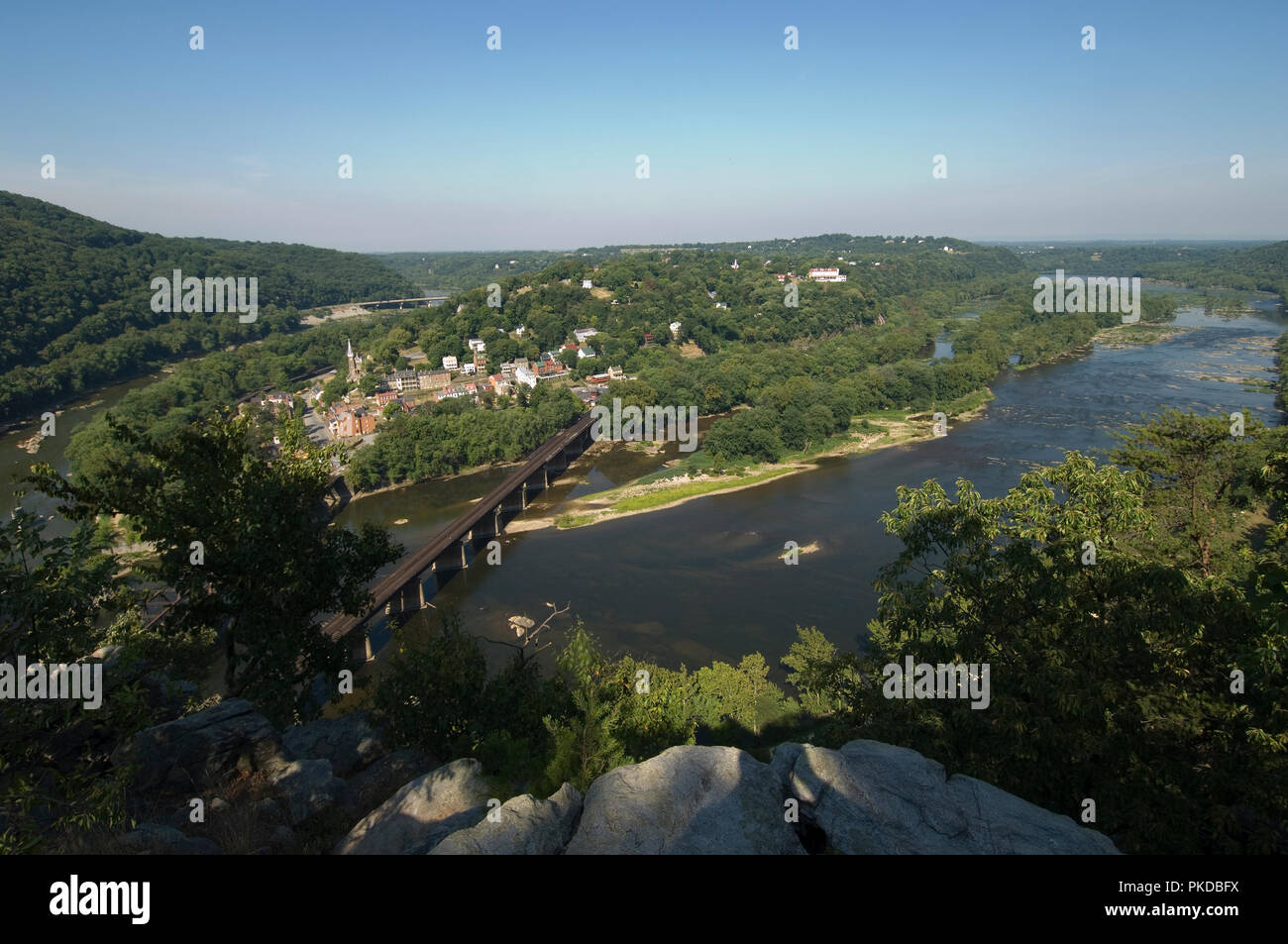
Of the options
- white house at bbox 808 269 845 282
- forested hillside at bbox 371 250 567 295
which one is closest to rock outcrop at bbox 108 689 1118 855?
white house at bbox 808 269 845 282

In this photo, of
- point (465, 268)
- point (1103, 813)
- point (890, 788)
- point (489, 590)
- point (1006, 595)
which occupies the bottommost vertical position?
point (489, 590)

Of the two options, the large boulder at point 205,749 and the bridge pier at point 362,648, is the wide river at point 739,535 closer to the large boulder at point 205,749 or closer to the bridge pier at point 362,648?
the bridge pier at point 362,648

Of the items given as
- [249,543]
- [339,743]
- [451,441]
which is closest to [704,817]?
[339,743]

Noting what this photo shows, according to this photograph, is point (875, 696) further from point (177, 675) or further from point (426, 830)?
point (177, 675)

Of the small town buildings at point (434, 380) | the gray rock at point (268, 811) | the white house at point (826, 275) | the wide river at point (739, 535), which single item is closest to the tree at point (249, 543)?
the gray rock at point (268, 811)

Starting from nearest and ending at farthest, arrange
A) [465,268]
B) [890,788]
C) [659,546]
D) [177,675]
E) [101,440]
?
[890,788] < [177,675] < [659,546] < [101,440] < [465,268]

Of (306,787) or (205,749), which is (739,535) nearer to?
(306,787)
